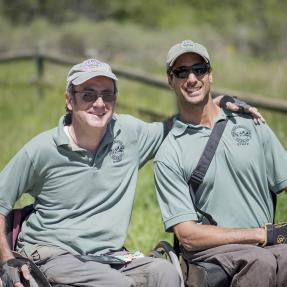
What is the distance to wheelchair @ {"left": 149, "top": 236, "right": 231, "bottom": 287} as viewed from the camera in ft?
12.4

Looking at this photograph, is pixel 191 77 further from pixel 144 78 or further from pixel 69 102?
pixel 144 78

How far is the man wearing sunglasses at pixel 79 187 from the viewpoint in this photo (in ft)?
12.8

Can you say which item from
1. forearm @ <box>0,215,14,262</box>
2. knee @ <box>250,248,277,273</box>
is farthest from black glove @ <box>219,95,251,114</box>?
forearm @ <box>0,215,14,262</box>

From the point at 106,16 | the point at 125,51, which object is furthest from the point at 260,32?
the point at 125,51

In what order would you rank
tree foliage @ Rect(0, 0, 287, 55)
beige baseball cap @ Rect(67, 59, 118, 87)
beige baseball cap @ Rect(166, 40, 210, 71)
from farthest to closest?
tree foliage @ Rect(0, 0, 287, 55) → beige baseball cap @ Rect(166, 40, 210, 71) → beige baseball cap @ Rect(67, 59, 118, 87)

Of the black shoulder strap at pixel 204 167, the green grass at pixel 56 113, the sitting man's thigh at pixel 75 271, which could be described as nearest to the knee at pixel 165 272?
the sitting man's thigh at pixel 75 271

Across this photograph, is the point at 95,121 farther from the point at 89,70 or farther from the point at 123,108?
the point at 123,108

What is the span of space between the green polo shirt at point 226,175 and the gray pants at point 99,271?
32 cm

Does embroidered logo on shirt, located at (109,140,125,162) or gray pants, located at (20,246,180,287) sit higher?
embroidered logo on shirt, located at (109,140,125,162)

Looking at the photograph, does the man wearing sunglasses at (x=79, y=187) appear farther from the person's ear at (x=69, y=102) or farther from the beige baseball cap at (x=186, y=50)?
the beige baseball cap at (x=186, y=50)

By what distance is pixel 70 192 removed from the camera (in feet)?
13.1

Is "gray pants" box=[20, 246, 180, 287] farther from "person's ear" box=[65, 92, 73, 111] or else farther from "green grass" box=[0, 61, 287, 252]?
"green grass" box=[0, 61, 287, 252]

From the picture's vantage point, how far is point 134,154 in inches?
166

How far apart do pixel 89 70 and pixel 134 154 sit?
61 cm
